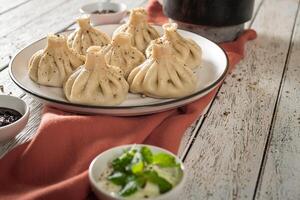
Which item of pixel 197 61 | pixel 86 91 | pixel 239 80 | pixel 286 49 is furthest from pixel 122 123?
pixel 286 49

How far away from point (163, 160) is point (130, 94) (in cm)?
34

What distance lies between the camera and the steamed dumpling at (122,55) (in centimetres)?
105

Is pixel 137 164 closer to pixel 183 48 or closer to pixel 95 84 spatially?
pixel 95 84

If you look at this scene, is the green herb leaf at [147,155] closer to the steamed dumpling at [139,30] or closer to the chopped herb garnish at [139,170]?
the chopped herb garnish at [139,170]

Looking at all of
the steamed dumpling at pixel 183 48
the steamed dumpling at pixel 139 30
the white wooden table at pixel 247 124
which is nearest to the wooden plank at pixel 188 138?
the white wooden table at pixel 247 124

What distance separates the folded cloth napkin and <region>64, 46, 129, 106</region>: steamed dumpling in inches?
1.8

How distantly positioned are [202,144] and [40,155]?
33 cm

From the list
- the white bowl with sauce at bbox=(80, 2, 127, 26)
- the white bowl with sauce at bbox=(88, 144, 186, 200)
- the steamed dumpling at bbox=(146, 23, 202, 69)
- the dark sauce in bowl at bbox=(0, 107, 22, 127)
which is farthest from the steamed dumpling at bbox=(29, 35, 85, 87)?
the white bowl with sauce at bbox=(80, 2, 127, 26)

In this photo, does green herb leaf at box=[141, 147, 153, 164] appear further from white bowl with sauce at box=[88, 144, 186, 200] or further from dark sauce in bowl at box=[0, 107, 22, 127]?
dark sauce in bowl at box=[0, 107, 22, 127]

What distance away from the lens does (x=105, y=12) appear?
1.52m

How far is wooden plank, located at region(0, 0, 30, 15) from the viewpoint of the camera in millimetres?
1683

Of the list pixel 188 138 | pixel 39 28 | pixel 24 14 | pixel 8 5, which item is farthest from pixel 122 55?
pixel 8 5

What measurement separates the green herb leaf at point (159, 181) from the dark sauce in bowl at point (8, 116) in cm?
37

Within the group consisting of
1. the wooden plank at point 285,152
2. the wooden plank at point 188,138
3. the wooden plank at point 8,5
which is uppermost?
the wooden plank at point 8,5
